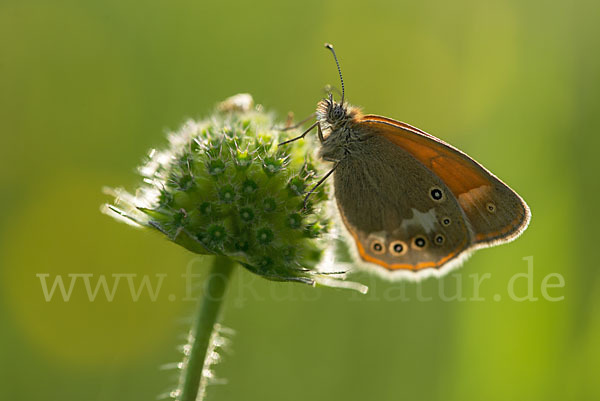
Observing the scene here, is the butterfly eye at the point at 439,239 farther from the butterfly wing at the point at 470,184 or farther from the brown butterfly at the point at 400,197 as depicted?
the butterfly wing at the point at 470,184

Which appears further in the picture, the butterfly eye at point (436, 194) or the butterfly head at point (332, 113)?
the butterfly head at point (332, 113)

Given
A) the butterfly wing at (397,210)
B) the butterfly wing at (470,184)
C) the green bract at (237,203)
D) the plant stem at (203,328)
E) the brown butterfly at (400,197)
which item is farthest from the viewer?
the butterfly wing at (397,210)

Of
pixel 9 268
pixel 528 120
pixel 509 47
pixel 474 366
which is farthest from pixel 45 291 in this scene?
pixel 509 47

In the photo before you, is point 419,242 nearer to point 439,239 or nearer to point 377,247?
point 439,239

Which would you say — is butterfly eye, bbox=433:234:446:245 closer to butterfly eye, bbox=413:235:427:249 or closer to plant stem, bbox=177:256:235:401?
butterfly eye, bbox=413:235:427:249

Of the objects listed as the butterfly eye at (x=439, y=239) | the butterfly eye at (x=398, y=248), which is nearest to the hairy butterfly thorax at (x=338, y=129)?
the butterfly eye at (x=398, y=248)

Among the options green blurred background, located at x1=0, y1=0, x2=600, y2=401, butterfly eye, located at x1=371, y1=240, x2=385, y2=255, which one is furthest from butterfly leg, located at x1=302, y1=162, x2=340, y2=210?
green blurred background, located at x1=0, y1=0, x2=600, y2=401

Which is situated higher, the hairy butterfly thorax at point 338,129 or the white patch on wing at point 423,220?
the hairy butterfly thorax at point 338,129

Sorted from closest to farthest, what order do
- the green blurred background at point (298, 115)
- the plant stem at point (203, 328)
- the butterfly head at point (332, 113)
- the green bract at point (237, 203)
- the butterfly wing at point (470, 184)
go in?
the plant stem at point (203, 328)
the green bract at point (237, 203)
the butterfly wing at point (470, 184)
the butterfly head at point (332, 113)
the green blurred background at point (298, 115)
